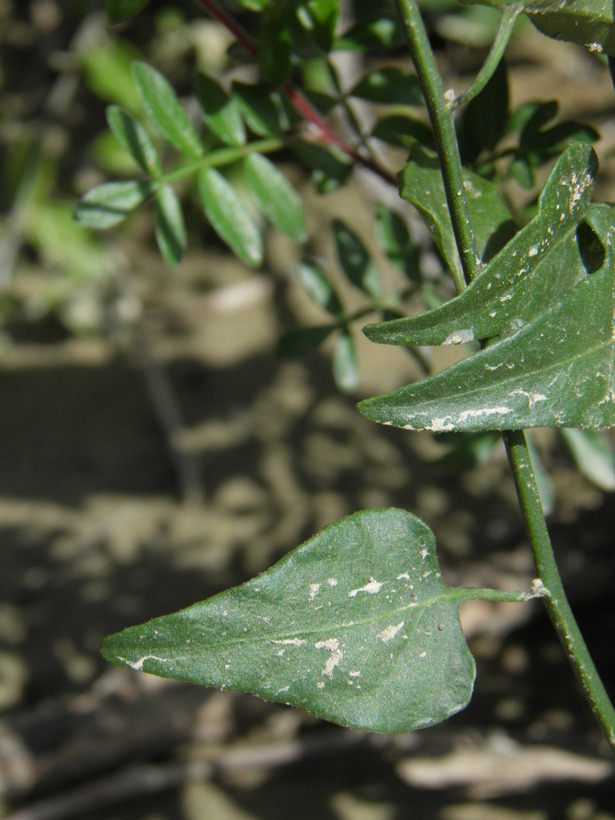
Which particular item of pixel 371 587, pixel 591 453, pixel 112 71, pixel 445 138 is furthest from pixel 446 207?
pixel 112 71

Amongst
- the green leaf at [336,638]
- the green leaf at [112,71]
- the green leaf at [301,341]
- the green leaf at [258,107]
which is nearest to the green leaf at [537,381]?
the green leaf at [336,638]

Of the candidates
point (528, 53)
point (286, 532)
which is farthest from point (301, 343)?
point (528, 53)

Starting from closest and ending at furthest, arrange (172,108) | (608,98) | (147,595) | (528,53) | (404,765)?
(172,108)
(404,765)
(147,595)
(608,98)
(528,53)

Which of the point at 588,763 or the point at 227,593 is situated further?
the point at 588,763

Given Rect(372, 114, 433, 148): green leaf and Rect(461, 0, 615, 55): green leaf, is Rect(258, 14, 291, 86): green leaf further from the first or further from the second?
Rect(461, 0, 615, 55): green leaf

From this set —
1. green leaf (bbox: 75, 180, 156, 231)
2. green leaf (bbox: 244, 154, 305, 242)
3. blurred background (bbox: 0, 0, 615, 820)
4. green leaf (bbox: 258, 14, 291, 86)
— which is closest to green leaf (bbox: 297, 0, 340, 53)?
green leaf (bbox: 258, 14, 291, 86)

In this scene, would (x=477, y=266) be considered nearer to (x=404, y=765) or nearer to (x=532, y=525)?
(x=532, y=525)
